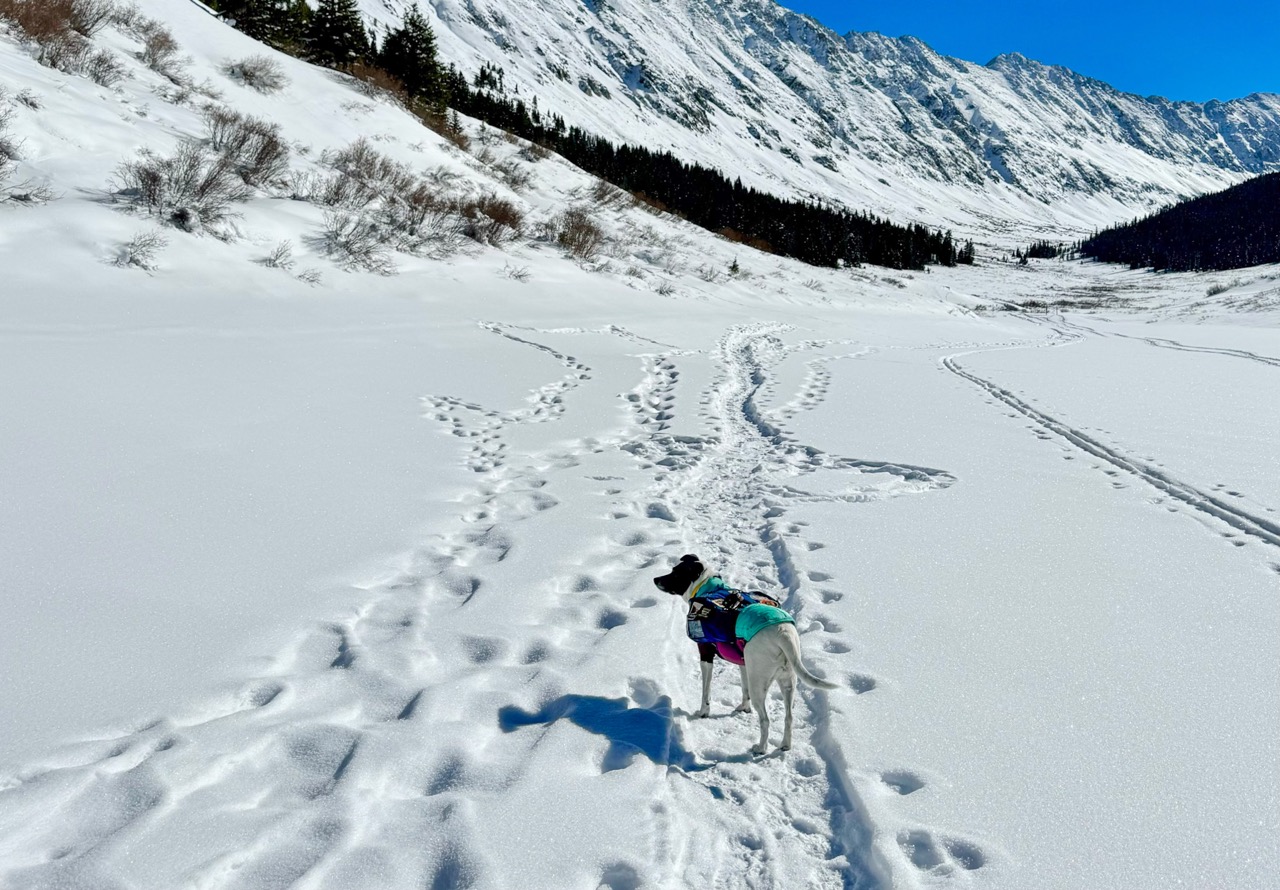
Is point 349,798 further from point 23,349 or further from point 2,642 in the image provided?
point 23,349

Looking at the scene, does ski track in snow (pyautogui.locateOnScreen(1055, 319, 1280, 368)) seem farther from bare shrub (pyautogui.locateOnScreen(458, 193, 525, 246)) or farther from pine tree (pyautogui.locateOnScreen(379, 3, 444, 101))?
pine tree (pyautogui.locateOnScreen(379, 3, 444, 101))

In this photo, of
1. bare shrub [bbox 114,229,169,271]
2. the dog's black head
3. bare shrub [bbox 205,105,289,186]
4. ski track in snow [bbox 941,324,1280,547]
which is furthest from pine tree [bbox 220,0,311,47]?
the dog's black head

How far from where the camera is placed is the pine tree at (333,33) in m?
35.3

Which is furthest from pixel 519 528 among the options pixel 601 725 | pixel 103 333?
pixel 103 333

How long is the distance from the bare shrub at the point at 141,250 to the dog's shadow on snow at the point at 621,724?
11.1 m

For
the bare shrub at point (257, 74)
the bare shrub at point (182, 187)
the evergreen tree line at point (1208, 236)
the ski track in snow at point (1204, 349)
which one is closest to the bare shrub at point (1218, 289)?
the ski track in snow at point (1204, 349)

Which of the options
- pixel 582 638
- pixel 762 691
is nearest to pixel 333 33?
pixel 582 638

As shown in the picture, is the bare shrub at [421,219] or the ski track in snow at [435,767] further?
the bare shrub at [421,219]

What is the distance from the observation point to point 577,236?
24.4 metres

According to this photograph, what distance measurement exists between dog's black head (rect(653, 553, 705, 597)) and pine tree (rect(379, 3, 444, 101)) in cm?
4042

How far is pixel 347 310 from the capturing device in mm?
12367

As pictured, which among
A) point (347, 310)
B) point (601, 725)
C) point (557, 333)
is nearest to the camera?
point (601, 725)

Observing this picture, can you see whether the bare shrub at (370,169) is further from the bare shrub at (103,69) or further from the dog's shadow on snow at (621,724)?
the dog's shadow on snow at (621,724)

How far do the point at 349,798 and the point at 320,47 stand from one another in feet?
142
